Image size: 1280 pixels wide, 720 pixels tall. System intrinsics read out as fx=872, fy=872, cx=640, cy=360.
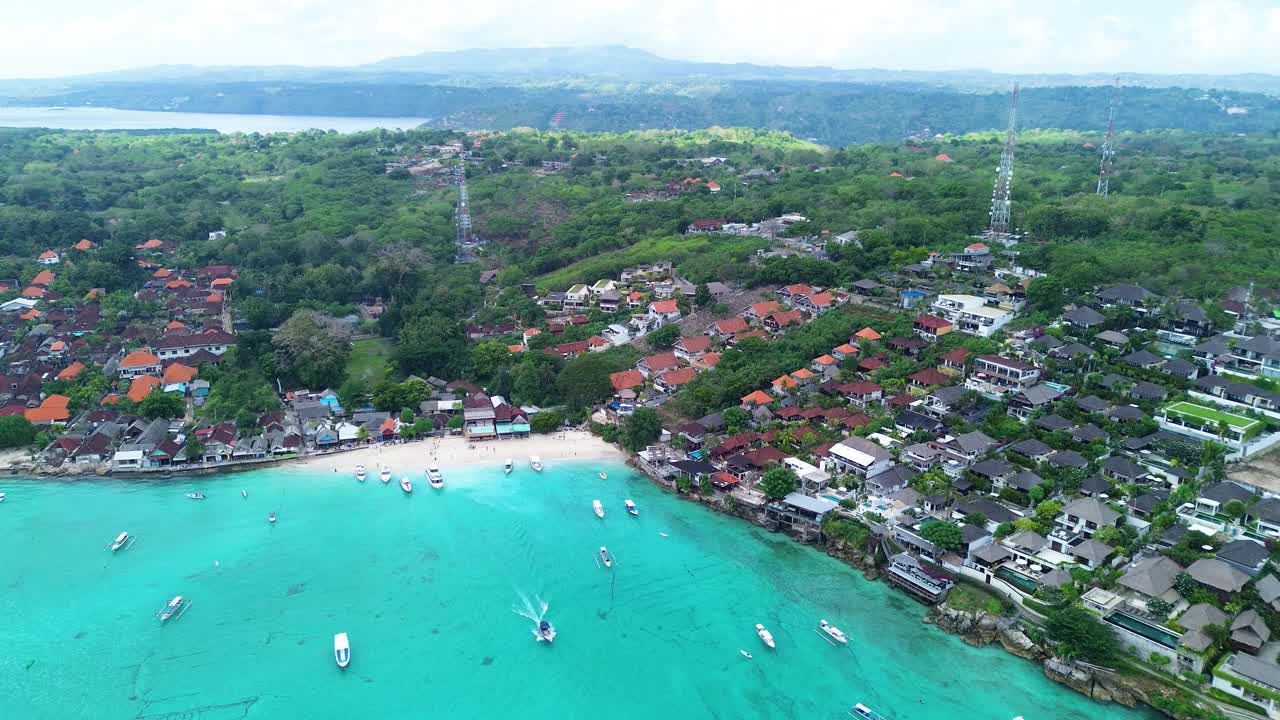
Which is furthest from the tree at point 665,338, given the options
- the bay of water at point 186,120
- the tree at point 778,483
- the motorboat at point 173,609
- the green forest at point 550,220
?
the bay of water at point 186,120

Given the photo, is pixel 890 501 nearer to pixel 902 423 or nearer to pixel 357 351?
pixel 902 423

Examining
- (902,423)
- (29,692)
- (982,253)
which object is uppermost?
(982,253)

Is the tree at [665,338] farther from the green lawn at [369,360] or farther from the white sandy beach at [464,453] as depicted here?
the green lawn at [369,360]

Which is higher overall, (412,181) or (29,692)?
(412,181)

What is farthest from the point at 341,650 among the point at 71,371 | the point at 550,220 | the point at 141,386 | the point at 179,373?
the point at 550,220

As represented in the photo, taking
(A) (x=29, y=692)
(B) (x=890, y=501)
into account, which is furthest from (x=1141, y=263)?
(A) (x=29, y=692)
